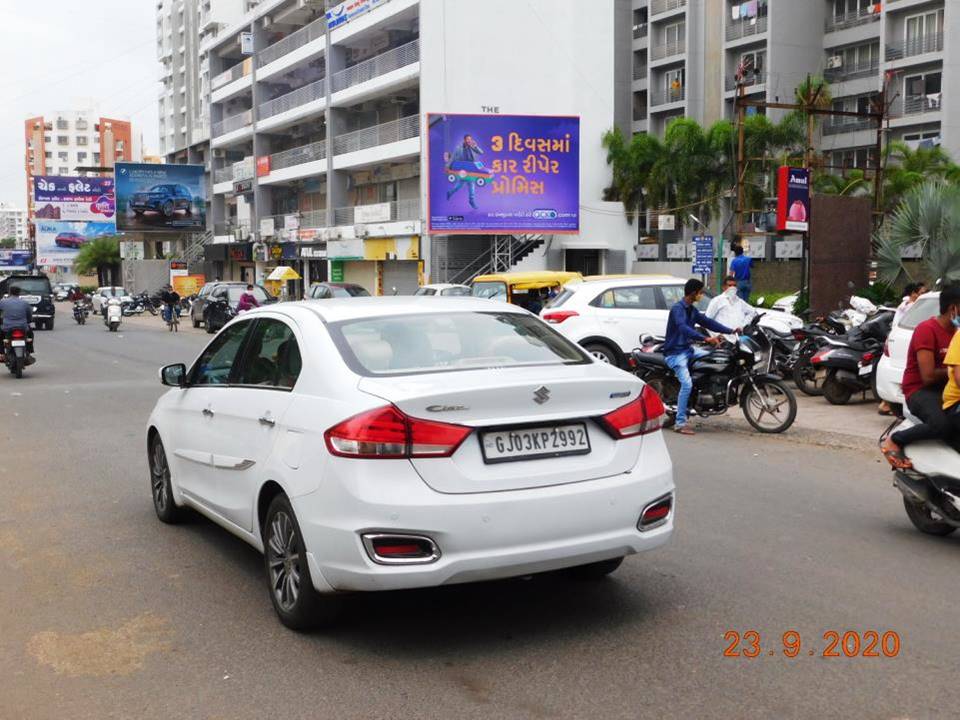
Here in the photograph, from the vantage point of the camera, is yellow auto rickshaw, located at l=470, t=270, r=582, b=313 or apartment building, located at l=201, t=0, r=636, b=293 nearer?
yellow auto rickshaw, located at l=470, t=270, r=582, b=313

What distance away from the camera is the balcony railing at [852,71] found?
52281 mm

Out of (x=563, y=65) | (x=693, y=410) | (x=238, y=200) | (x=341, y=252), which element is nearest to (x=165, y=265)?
(x=238, y=200)

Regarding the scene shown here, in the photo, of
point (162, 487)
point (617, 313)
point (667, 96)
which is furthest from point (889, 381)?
point (667, 96)

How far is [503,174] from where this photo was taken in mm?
39344

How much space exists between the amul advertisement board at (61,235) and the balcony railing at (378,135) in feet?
92.2

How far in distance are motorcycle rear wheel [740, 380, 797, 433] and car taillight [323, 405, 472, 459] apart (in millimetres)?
7565

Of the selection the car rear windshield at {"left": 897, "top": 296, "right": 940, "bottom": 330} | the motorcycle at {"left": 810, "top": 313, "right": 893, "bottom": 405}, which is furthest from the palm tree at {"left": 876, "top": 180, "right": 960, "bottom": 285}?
the car rear windshield at {"left": 897, "top": 296, "right": 940, "bottom": 330}

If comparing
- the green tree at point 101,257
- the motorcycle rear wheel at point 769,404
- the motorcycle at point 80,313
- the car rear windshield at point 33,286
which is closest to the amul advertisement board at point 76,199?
the green tree at point 101,257

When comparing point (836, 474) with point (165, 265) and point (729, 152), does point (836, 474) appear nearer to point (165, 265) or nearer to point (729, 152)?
point (729, 152)

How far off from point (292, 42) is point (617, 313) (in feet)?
148

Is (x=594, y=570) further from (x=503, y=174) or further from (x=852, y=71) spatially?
(x=852, y=71)

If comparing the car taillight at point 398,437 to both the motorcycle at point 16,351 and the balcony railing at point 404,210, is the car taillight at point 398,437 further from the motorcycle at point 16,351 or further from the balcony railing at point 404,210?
the balcony railing at point 404,210

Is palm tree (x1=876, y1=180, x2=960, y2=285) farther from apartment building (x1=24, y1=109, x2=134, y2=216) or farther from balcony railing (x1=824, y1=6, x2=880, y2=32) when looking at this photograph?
apartment building (x1=24, y1=109, x2=134, y2=216)

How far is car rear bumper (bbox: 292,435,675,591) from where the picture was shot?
4.39 m
